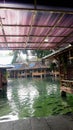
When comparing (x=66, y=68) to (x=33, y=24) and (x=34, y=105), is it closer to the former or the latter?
(x=34, y=105)

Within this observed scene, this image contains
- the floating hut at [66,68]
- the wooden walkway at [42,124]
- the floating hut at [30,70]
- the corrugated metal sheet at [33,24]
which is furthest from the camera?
the floating hut at [30,70]

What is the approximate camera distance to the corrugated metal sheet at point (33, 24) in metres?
3.79

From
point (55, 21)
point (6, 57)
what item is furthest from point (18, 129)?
point (6, 57)

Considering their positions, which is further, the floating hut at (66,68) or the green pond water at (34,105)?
the floating hut at (66,68)

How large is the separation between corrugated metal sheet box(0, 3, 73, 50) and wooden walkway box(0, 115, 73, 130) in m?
3.01

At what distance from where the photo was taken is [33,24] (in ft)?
15.2

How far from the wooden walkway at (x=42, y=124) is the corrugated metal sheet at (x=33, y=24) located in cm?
301

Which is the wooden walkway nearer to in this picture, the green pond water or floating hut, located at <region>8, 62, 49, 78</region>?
the green pond water

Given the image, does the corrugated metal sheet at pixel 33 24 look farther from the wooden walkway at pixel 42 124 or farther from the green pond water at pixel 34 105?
the green pond water at pixel 34 105

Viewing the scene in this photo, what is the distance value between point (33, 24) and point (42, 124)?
129 inches

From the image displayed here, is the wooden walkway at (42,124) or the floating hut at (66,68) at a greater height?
the floating hut at (66,68)

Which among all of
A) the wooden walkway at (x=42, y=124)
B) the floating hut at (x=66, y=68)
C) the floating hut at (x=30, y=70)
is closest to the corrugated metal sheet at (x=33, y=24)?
the wooden walkway at (x=42, y=124)

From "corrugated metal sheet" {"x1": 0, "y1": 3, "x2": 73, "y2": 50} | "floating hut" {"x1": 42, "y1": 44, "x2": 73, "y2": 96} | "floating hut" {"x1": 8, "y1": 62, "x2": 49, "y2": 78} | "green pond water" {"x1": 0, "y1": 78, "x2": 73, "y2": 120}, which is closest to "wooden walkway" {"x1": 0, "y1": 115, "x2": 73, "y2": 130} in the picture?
"green pond water" {"x1": 0, "y1": 78, "x2": 73, "y2": 120}

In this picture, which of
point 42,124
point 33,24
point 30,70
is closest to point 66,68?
point 42,124
